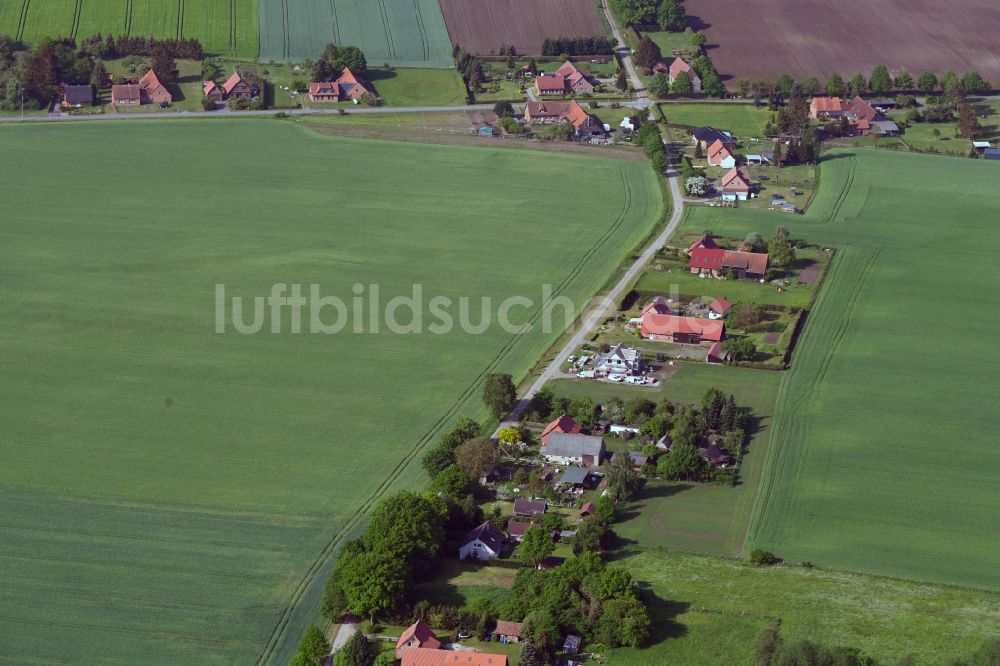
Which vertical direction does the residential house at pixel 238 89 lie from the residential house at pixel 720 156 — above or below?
above

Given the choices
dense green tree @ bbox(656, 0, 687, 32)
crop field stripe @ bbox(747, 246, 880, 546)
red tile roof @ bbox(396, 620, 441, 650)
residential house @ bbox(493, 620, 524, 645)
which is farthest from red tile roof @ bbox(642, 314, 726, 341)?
dense green tree @ bbox(656, 0, 687, 32)

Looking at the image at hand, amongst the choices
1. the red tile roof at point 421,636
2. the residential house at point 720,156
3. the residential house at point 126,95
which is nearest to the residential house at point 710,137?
the residential house at point 720,156

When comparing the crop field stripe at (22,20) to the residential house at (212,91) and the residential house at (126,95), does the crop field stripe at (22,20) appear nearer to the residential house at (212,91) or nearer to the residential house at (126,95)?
the residential house at (126,95)

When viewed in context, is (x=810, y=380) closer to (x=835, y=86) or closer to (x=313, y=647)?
(x=313, y=647)

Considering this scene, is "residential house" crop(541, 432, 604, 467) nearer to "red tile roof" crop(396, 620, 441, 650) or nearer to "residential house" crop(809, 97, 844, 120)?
"red tile roof" crop(396, 620, 441, 650)

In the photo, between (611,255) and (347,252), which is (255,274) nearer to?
(347,252)

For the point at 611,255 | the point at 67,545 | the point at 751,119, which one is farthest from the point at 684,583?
the point at 751,119
